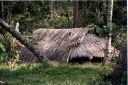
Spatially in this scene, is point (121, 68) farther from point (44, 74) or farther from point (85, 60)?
point (85, 60)

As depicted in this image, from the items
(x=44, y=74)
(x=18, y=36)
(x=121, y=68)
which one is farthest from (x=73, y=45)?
(x=121, y=68)

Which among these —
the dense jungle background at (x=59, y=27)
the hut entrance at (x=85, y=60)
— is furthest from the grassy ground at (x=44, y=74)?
the hut entrance at (x=85, y=60)

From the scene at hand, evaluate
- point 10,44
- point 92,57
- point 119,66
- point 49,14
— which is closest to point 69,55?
point 92,57

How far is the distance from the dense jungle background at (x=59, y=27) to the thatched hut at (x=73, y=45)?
1.48 ft

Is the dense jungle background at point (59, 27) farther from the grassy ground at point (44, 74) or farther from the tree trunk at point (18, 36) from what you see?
the tree trunk at point (18, 36)

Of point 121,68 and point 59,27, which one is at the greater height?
point 121,68

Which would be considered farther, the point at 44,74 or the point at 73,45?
the point at 73,45

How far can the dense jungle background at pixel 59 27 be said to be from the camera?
35.7ft

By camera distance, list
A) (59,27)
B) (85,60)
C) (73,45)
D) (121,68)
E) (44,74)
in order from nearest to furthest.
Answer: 1. (121,68)
2. (44,74)
3. (73,45)
4. (85,60)
5. (59,27)

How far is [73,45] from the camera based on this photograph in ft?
56.7

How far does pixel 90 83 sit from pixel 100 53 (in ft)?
26.2

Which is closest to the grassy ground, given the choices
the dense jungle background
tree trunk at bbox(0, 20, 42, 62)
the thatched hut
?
the dense jungle background

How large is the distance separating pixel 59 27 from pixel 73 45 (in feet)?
34.7

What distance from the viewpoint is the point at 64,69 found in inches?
539
